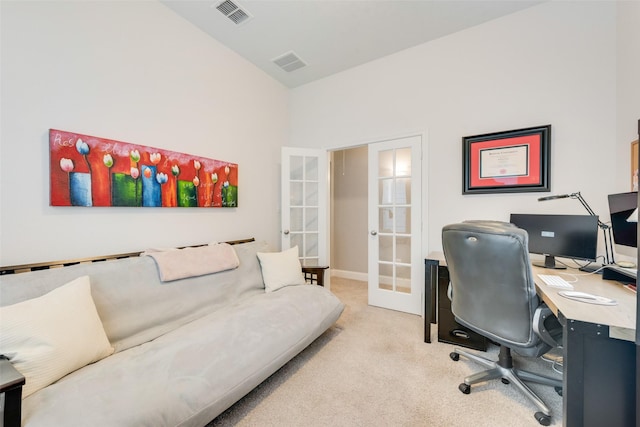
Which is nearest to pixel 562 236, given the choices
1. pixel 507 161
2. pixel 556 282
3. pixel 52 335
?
pixel 556 282

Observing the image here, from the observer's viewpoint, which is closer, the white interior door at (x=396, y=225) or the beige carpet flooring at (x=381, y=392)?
the beige carpet flooring at (x=381, y=392)

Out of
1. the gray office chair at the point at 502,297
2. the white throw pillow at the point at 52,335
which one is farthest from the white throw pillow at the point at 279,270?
the gray office chair at the point at 502,297

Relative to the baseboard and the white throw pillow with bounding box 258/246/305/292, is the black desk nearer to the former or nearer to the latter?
the white throw pillow with bounding box 258/246/305/292

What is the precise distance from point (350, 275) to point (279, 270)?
231cm

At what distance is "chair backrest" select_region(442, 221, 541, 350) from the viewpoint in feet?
4.48

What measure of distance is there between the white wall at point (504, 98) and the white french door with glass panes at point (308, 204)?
0.52m

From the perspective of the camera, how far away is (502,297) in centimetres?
146

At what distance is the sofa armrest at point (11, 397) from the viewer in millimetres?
822

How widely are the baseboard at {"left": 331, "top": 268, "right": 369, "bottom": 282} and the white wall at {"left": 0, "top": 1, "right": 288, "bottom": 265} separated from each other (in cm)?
213

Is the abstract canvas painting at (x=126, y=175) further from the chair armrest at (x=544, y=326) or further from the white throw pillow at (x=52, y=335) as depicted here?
the chair armrest at (x=544, y=326)

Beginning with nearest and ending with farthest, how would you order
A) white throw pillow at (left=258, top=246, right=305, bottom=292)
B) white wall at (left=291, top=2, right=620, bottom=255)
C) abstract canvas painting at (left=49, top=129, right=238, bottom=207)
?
1. abstract canvas painting at (left=49, top=129, right=238, bottom=207)
2. white wall at (left=291, top=2, right=620, bottom=255)
3. white throw pillow at (left=258, top=246, right=305, bottom=292)

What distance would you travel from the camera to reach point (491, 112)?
97.3 inches

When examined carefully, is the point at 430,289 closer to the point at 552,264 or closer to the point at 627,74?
the point at 552,264

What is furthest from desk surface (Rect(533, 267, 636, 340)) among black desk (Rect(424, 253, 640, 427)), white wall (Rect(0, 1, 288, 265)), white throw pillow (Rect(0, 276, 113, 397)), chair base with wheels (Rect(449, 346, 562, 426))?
white wall (Rect(0, 1, 288, 265))
